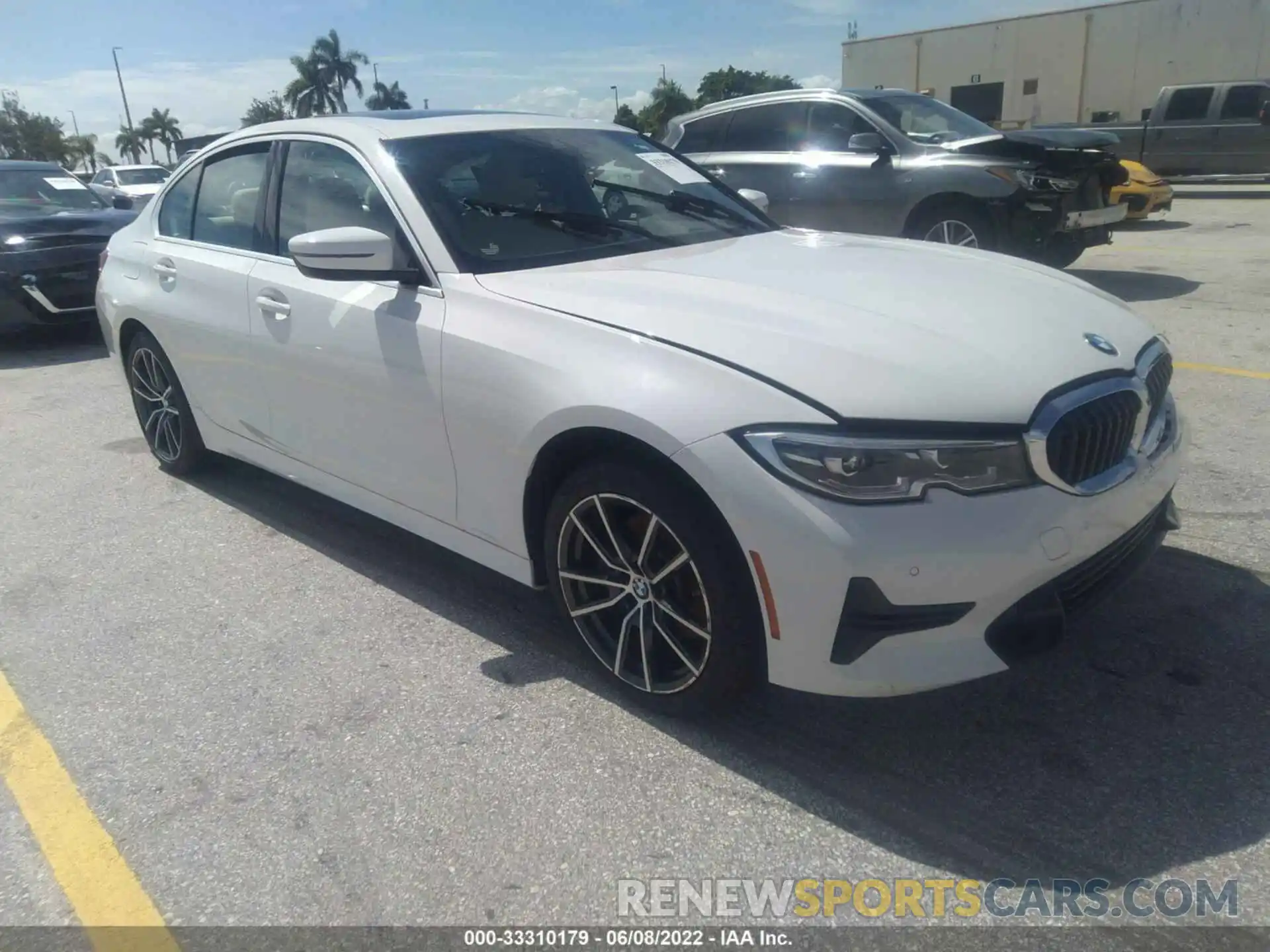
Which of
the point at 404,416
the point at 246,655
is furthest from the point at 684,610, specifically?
the point at 246,655

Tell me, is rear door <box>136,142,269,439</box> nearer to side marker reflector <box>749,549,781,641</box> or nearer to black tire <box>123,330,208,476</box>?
black tire <box>123,330,208,476</box>

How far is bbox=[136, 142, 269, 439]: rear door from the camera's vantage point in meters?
4.09

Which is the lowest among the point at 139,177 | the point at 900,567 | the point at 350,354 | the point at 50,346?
the point at 50,346

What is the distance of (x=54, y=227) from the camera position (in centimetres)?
884

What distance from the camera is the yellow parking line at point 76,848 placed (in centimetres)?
229

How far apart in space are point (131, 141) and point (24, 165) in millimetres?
99926

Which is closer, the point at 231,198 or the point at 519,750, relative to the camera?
the point at 519,750

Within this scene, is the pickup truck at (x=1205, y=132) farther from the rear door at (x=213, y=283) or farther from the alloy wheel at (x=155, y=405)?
the alloy wheel at (x=155, y=405)

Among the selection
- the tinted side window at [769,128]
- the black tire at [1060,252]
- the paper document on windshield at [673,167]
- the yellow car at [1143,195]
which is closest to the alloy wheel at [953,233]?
the black tire at [1060,252]

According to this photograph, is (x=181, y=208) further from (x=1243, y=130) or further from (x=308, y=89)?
(x=308, y=89)

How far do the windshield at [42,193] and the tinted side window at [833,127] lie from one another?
677 cm

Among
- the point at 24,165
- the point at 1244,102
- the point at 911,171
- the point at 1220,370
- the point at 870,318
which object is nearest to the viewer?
the point at 870,318

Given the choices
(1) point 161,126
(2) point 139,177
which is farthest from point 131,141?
(2) point 139,177

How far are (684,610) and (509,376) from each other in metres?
0.82
